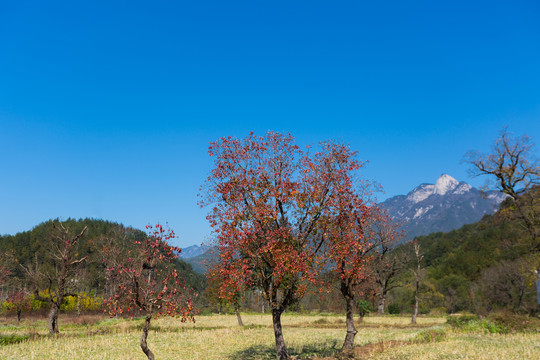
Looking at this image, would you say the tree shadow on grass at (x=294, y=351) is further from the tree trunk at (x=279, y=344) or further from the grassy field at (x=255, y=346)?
the tree trunk at (x=279, y=344)

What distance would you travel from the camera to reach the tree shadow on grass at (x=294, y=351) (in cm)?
2494

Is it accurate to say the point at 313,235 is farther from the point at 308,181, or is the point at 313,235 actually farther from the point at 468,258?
the point at 468,258

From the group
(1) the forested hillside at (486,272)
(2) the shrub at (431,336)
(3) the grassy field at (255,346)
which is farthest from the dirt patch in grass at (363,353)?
(1) the forested hillside at (486,272)

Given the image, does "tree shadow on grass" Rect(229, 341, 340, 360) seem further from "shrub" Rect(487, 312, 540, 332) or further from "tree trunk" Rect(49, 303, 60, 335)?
"tree trunk" Rect(49, 303, 60, 335)

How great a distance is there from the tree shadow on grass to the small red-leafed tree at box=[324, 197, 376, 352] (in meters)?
2.63

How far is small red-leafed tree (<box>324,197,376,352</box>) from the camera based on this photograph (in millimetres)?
23266

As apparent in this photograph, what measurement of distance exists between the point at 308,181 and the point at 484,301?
8313 centimetres

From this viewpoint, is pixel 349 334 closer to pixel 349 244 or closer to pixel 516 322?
pixel 349 244

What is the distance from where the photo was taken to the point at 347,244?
22.8 metres

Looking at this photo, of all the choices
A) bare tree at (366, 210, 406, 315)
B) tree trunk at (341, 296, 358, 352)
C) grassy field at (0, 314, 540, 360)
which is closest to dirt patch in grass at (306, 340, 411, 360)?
grassy field at (0, 314, 540, 360)

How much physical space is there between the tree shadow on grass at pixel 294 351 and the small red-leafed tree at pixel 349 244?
263 centimetres

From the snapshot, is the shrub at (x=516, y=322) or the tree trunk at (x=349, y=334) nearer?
the tree trunk at (x=349, y=334)

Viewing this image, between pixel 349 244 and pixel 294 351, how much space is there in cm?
1084

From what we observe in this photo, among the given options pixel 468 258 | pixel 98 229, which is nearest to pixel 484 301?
pixel 468 258
